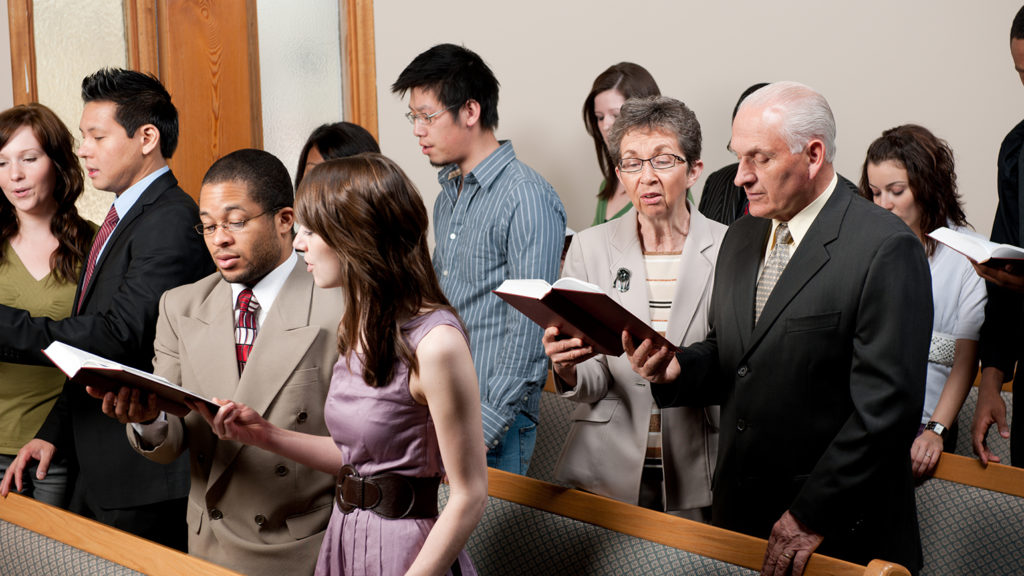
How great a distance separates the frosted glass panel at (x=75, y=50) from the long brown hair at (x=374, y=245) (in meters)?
2.82

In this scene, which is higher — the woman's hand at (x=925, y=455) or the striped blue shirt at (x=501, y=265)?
the striped blue shirt at (x=501, y=265)

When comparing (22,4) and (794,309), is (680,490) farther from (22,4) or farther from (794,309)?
(22,4)

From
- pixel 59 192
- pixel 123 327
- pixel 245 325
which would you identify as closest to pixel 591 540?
pixel 245 325

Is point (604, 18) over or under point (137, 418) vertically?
over

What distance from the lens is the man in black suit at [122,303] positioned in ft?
7.23

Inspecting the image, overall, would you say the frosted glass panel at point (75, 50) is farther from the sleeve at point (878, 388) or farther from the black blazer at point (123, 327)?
the sleeve at point (878, 388)

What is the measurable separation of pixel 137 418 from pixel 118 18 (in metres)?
Result: 2.87

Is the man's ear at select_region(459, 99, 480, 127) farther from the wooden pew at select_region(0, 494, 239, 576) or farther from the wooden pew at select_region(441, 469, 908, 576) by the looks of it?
the wooden pew at select_region(0, 494, 239, 576)

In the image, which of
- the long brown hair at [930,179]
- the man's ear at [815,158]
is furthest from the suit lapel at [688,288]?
the long brown hair at [930,179]

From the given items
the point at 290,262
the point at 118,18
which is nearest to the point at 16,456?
the point at 290,262

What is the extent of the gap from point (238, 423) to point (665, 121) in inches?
46.3

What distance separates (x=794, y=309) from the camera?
1.78 meters

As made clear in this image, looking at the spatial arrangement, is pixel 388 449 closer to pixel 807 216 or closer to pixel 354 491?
pixel 354 491

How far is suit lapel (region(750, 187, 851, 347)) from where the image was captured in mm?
1773
